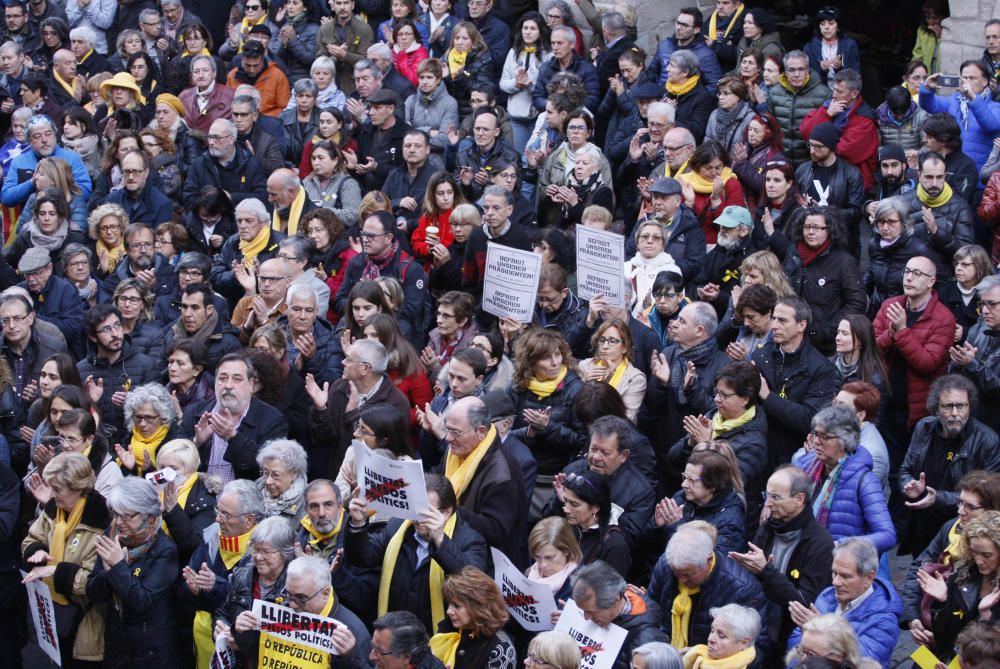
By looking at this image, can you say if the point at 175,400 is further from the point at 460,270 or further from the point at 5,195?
the point at 5,195

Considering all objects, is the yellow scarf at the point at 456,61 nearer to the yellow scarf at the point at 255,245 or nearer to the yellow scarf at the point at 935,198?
the yellow scarf at the point at 255,245

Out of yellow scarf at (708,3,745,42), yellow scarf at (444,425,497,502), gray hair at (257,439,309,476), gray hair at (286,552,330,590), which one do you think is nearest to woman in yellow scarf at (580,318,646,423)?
yellow scarf at (444,425,497,502)

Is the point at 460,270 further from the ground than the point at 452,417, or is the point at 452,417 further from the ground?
the point at 452,417

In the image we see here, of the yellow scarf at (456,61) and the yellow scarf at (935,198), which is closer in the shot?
the yellow scarf at (935,198)

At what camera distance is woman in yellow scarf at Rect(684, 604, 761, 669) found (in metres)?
7.12

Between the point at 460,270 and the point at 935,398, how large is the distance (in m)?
3.99

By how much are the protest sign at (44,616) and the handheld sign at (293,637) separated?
56.1 inches

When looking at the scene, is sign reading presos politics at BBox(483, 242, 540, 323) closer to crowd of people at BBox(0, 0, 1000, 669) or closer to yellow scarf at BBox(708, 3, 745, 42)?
crowd of people at BBox(0, 0, 1000, 669)

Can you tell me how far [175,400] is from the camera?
9844mm

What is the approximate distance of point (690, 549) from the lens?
7570 mm

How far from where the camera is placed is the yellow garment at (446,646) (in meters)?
7.41

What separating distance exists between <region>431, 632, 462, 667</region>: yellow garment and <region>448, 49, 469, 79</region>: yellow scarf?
8.56m

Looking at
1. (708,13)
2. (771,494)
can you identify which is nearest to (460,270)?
(771,494)

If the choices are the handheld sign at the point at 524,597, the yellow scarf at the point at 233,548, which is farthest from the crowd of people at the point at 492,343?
the handheld sign at the point at 524,597
